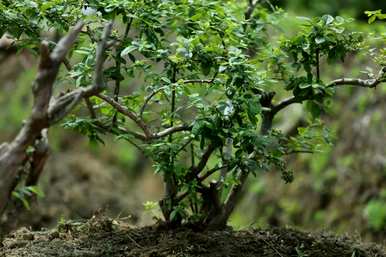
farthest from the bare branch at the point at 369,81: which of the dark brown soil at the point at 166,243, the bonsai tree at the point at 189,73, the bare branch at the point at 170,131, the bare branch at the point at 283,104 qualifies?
the dark brown soil at the point at 166,243

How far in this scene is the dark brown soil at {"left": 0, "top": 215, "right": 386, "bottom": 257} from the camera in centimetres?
229

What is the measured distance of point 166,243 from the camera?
231cm

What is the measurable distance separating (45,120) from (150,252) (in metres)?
0.81

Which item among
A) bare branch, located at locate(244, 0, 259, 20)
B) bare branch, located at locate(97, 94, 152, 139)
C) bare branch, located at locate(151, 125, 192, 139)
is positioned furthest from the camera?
bare branch, located at locate(244, 0, 259, 20)

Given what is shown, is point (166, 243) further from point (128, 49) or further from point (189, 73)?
point (128, 49)

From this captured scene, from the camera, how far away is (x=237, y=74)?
1.94 m

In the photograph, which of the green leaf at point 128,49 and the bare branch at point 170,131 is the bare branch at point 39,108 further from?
the bare branch at point 170,131

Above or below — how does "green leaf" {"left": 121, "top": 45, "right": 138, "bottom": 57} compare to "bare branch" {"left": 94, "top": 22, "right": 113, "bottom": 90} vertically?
above

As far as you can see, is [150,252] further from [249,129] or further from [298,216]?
[298,216]

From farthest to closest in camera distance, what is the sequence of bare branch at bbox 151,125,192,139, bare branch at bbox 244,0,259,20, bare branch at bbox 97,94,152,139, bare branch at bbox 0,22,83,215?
bare branch at bbox 244,0,259,20, bare branch at bbox 151,125,192,139, bare branch at bbox 97,94,152,139, bare branch at bbox 0,22,83,215

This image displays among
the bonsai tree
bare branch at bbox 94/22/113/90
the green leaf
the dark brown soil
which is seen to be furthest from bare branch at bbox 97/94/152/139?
the dark brown soil

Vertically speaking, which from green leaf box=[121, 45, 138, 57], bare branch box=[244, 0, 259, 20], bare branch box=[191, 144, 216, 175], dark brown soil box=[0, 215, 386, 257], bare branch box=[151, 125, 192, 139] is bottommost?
dark brown soil box=[0, 215, 386, 257]

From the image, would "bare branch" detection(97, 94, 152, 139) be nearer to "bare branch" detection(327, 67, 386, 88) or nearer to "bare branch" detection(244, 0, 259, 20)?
"bare branch" detection(327, 67, 386, 88)

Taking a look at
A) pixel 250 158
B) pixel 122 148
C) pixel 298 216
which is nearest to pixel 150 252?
pixel 250 158
